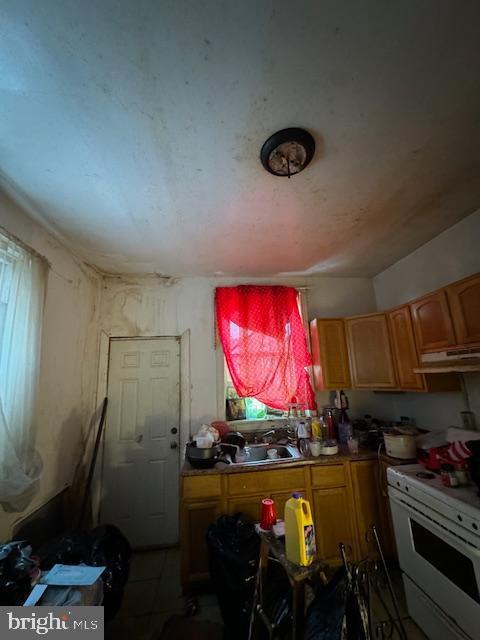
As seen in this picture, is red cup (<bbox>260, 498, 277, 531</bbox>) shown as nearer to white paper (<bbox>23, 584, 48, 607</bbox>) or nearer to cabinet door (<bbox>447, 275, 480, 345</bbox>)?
white paper (<bbox>23, 584, 48, 607</bbox>)

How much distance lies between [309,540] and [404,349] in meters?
1.72

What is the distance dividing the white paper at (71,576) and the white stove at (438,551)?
5.42 ft

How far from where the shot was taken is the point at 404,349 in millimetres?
2123

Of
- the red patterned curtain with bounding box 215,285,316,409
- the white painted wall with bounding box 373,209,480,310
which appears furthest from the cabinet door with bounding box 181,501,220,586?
the white painted wall with bounding box 373,209,480,310

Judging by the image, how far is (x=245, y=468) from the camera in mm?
1849

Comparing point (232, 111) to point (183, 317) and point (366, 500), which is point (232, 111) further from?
point (366, 500)

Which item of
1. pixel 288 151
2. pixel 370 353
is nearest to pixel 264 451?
pixel 370 353

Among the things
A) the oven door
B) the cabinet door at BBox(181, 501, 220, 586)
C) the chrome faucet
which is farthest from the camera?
the chrome faucet

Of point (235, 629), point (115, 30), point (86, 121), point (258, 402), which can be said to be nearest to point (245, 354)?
point (258, 402)

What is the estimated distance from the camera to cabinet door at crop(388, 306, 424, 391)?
2.02 metres

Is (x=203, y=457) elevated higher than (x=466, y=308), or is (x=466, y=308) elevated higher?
(x=466, y=308)

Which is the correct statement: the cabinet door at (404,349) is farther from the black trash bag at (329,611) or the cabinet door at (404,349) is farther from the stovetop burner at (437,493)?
the black trash bag at (329,611)

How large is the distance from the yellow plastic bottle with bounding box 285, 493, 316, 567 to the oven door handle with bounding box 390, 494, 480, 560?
2.52 ft

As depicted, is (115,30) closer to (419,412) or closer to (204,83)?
(204,83)
